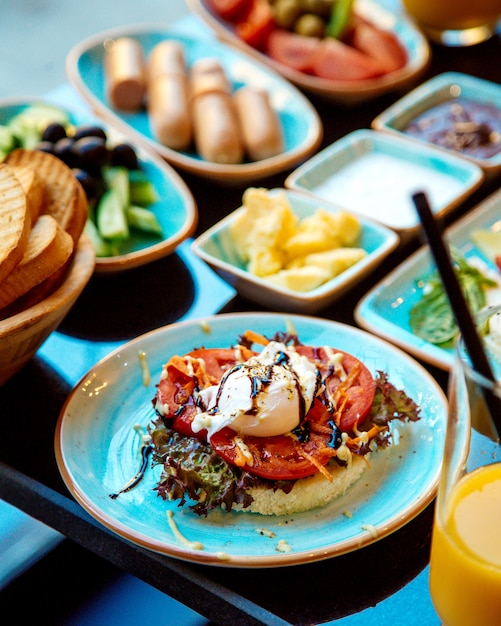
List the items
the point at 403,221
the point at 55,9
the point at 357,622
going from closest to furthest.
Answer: the point at 357,622
the point at 403,221
the point at 55,9

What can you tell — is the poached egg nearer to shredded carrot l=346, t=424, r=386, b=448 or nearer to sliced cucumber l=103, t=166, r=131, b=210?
shredded carrot l=346, t=424, r=386, b=448

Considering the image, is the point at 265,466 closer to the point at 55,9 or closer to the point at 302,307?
the point at 302,307

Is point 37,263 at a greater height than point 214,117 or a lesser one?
greater

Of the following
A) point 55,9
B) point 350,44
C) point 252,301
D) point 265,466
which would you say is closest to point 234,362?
point 265,466

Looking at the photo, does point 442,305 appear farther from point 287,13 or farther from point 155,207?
point 287,13

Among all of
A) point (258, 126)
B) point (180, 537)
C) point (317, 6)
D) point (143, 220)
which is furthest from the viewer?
point (317, 6)

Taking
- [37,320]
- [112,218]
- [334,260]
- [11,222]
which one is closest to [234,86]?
[112,218]
